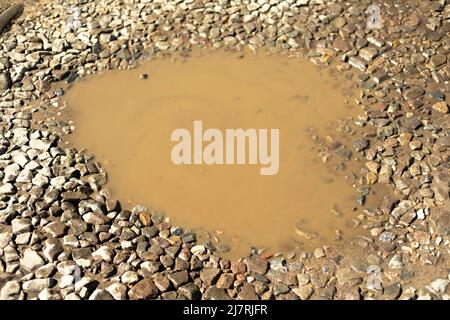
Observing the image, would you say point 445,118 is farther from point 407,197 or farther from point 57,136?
point 57,136

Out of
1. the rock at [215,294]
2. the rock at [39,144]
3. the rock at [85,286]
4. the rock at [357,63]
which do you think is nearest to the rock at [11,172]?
the rock at [39,144]

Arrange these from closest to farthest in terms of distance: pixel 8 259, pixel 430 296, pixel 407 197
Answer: pixel 430 296 < pixel 8 259 < pixel 407 197

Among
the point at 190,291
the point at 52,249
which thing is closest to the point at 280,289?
the point at 190,291

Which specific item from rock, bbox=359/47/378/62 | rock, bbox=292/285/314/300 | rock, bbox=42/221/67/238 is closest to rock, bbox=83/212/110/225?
rock, bbox=42/221/67/238

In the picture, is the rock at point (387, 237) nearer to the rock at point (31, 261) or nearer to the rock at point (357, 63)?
the rock at point (357, 63)

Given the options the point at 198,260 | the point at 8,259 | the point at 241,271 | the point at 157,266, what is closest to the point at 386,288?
the point at 241,271

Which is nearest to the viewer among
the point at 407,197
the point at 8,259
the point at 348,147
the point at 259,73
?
the point at 8,259
